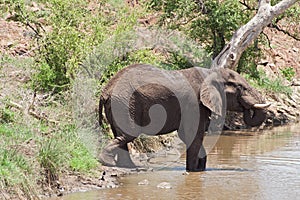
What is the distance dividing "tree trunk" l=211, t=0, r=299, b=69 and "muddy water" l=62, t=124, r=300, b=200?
405cm

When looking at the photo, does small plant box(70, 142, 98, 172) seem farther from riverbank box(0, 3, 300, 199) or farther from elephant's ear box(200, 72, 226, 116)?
elephant's ear box(200, 72, 226, 116)

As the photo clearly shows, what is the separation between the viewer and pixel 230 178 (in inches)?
404

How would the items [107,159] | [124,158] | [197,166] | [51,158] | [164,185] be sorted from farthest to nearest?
1. [124,158]
2. [197,166]
3. [107,159]
4. [164,185]
5. [51,158]

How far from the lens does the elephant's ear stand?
11.2m

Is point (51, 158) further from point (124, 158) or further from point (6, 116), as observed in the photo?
point (124, 158)

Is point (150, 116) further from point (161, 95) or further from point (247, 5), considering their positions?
point (247, 5)

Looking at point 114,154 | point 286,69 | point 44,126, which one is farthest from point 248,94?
point 286,69

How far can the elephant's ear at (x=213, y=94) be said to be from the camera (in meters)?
11.2

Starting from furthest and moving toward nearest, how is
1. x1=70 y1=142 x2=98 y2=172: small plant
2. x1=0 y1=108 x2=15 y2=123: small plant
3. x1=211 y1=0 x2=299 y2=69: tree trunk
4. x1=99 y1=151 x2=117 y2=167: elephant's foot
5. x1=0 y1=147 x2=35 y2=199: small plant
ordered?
x1=211 y1=0 x2=299 y2=69: tree trunk < x1=99 y1=151 x2=117 y2=167: elephant's foot < x1=0 y1=108 x2=15 y2=123: small plant < x1=70 y1=142 x2=98 y2=172: small plant < x1=0 y1=147 x2=35 y2=199: small plant

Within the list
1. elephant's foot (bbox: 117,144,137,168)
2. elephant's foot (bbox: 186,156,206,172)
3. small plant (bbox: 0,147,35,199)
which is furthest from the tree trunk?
small plant (bbox: 0,147,35,199)

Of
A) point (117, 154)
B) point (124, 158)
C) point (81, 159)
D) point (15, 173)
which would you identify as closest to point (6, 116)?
point (81, 159)

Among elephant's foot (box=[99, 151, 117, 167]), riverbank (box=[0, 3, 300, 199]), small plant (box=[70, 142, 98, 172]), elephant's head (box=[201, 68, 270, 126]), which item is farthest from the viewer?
elephant's head (box=[201, 68, 270, 126])

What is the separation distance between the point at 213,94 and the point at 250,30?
724 cm

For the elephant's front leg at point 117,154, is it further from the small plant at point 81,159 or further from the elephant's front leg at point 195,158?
the elephant's front leg at point 195,158
